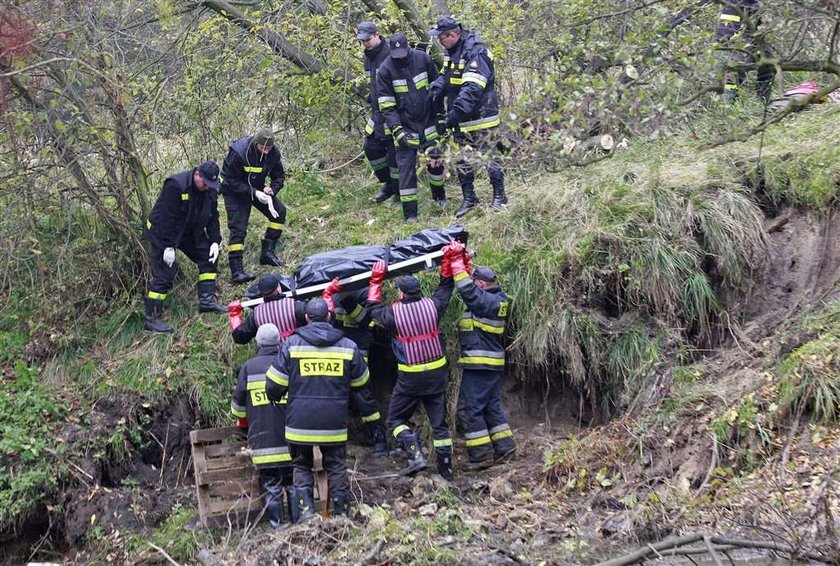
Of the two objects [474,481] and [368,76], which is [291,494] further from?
[368,76]

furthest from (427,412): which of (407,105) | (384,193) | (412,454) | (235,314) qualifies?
(384,193)

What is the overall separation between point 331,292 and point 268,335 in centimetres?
71

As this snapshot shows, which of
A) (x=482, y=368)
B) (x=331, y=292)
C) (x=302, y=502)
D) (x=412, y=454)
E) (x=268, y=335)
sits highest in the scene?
(x=331, y=292)

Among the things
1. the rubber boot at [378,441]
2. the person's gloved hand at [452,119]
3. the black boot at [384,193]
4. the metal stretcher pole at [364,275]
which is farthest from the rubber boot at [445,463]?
the black boot at [384,193]

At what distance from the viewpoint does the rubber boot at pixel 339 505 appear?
25.9ft

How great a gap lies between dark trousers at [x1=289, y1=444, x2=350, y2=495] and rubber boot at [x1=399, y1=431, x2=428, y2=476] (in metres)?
0.70

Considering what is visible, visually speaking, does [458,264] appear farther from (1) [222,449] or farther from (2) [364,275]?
(1) [222,449]

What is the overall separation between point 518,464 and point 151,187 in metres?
5.05

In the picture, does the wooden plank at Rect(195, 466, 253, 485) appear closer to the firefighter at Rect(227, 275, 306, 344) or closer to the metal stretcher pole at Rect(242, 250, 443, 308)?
the firefighter at Rect(227, 275, 306, 344)

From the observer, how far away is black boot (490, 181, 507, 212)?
1003 centimetres

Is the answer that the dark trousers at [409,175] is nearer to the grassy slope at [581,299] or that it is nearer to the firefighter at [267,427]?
the grassy slope at [581,299]

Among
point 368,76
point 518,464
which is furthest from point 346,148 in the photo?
point 518,464

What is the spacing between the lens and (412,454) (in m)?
8.54

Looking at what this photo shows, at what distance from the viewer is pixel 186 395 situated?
9.32 m
